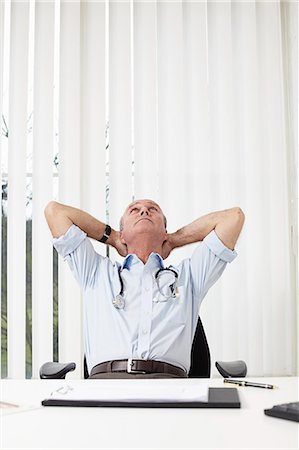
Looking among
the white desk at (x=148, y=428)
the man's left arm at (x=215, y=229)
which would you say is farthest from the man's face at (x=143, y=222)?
the white desk at (x=148, y=428)

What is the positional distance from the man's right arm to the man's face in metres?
0.08

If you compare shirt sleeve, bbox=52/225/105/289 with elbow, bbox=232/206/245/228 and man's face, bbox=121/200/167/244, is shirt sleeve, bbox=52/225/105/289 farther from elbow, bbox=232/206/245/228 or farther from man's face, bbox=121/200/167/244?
elbow, bbox=232/206/245/228

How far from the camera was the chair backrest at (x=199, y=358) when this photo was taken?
274 cm

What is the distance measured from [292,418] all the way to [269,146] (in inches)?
106

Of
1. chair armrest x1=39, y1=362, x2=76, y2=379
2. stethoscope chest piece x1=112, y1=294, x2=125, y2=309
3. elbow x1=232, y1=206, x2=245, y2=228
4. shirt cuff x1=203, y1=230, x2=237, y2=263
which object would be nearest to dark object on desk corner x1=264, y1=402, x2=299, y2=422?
chair armrest x1=39, y1=362, x2=76, y2=379

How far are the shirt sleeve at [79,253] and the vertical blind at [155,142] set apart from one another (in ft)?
2.32

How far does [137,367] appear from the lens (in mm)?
2486

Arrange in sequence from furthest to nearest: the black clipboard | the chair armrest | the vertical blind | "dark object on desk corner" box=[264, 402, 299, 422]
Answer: the vertical blind < the chair armrest < the black clipboard < "dark object on desk corner" box=[264, 402, 299, 422]

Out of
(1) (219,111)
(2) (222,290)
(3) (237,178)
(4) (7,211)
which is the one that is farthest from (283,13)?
(4) (7,211)

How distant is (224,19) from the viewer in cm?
377

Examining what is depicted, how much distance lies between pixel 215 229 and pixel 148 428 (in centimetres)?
179

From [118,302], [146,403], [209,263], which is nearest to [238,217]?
[209,263]

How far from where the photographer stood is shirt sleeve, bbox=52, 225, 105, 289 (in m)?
2.81

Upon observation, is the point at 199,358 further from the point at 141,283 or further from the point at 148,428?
the point at 148,428
